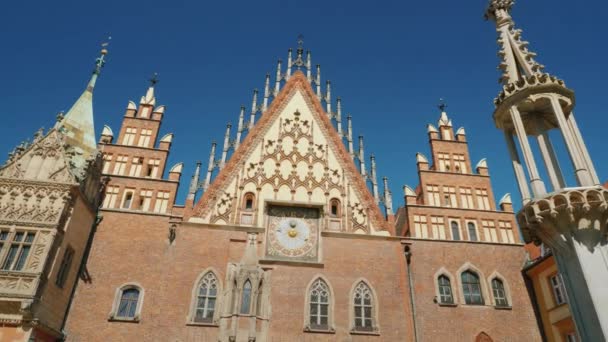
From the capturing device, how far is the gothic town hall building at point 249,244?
15.8 metres

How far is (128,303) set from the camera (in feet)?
54.7

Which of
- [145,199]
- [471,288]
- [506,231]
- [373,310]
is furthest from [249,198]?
[506,231]

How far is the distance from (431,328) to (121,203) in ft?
44.5

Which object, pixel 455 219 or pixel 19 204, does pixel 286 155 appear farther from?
pixel 19 204

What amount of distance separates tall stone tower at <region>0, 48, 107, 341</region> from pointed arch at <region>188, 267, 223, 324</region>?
4.43m

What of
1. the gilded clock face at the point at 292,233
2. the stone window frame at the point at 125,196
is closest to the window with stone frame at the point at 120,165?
the stone window frame at the point at 125,196

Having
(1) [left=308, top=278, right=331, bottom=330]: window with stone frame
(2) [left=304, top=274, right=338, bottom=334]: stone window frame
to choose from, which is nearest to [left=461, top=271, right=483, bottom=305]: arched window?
(2) [left=304, top=274, right=338, bottom=334]: stone window frame

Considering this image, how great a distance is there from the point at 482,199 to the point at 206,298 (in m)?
13.1

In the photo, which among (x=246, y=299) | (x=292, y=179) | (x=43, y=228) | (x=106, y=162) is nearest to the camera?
(x=43, y=228)

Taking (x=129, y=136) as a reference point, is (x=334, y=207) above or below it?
below

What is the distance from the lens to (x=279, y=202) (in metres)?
19.5

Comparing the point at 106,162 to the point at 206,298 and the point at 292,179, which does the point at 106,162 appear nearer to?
the point at 206,298

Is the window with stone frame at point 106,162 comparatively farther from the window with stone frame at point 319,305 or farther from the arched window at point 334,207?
the window with stone frame at point 319,305

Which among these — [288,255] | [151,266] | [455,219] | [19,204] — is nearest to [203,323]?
[151,266]
